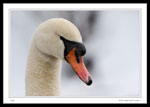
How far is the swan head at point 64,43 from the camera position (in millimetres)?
1869

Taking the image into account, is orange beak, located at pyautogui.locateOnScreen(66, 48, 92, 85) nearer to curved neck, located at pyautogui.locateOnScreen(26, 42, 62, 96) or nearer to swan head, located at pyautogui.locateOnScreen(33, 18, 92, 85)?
swan head, located at pyautogui.locateOnScreen(33, 18, 92, 85)

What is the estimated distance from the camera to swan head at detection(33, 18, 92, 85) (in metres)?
1.87

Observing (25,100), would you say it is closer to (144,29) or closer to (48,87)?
(48,87)

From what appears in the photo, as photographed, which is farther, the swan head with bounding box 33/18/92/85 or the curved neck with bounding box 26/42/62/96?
the curved neck with bounding box 26/42/62/96

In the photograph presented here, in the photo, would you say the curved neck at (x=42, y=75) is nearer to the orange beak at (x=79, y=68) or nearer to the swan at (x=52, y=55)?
the swan at (x=52, y=55)

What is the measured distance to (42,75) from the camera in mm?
2018

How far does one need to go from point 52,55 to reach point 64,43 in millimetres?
112

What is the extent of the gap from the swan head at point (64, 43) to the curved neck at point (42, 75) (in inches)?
2.1

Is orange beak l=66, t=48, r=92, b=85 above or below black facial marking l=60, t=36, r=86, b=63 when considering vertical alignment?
below

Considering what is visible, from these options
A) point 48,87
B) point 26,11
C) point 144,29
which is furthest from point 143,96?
point 26,11

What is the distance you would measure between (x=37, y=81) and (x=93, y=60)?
964mm

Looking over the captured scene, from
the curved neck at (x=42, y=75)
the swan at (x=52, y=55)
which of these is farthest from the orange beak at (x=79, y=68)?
the curved neck at (x=42, y=75)

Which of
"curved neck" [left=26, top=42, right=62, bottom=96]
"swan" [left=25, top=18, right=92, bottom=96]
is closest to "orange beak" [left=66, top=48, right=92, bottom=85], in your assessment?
"swan" [left=25, top=18, right=92, bottom=96]

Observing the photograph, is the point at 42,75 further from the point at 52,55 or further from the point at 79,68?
the point at 79,68
